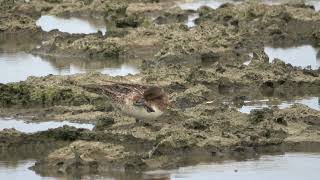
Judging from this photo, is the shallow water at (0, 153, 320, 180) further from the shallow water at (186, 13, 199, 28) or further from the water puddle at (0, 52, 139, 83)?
the shallow water at (186, 13, 199, 28)

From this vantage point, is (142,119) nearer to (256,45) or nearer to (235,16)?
(256,45)

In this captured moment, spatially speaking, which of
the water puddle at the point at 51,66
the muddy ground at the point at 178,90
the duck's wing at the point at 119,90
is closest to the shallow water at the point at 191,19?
the muddy ground at the point at 178,90

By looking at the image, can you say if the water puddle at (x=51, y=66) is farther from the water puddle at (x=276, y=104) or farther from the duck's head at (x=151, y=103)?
the duck's head at (x=151, y=103)

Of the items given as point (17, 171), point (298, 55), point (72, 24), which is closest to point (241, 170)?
point (17, 171)

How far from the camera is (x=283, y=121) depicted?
1453 centimetres

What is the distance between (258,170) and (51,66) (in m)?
9.86

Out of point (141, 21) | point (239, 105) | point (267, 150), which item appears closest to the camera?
point (267, 150)

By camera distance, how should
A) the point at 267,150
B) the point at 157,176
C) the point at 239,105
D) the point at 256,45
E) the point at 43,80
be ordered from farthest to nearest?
the point at 256,45, the point at 43,80, the point at 239,105, the point at 267,150, the point at 157,176

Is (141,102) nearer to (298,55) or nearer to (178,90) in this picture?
(178,90)

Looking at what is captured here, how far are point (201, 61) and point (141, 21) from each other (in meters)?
5.68

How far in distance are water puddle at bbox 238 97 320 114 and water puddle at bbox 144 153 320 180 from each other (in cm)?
332

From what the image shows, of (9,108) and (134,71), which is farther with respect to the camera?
(134,71)

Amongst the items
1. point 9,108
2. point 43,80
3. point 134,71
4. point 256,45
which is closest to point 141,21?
point 256,45

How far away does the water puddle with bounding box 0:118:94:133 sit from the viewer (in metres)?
15.0
